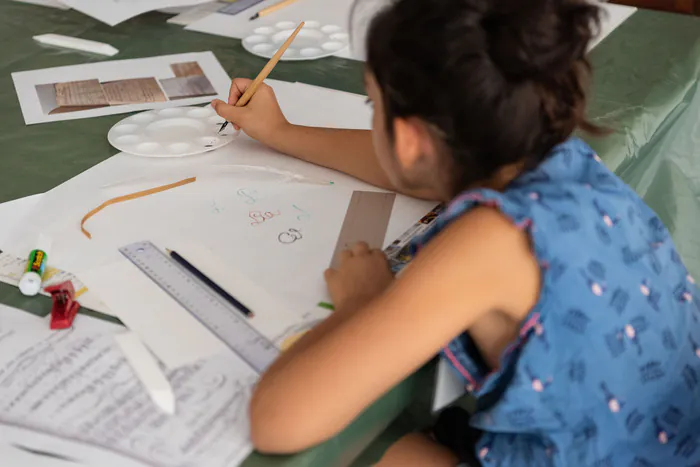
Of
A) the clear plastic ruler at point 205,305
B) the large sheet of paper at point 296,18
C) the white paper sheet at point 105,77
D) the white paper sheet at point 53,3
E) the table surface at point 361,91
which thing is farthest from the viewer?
the white paper sheet at point 53,3

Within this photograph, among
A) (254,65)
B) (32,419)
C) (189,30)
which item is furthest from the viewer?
(189,30)

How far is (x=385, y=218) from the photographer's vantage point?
937mm

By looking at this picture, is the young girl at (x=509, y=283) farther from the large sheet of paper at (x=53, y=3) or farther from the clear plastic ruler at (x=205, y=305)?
the large sheet of paper at (x=53, y=3)

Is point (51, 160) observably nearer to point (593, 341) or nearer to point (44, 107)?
point (44, 107)

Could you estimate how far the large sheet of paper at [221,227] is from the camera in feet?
2.56

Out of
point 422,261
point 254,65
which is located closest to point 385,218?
point 422,261

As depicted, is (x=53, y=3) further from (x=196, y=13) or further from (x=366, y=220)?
(x=366, y=220)

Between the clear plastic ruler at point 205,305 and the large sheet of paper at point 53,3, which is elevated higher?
the large sheet of paper at point 53,3

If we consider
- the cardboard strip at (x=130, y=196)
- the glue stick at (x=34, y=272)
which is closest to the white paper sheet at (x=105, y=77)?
the cardboard strip at (x=130, y=196)

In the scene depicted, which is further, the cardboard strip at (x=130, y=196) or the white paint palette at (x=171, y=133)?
the white paint palette at (x=171, y=133)

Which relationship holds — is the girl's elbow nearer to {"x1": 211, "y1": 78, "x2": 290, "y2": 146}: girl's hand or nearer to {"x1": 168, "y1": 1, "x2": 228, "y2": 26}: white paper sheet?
{"x1": 211, "y1": 78, "x2": 290, "y2": 146}: girl's hand

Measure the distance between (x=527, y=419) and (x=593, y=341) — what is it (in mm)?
100

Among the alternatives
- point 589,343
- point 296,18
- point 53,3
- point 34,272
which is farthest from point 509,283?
point 53,3

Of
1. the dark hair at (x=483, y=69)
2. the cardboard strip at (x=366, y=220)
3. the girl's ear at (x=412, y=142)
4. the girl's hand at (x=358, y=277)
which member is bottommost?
the cardboard strip at (x=366, y=220)
